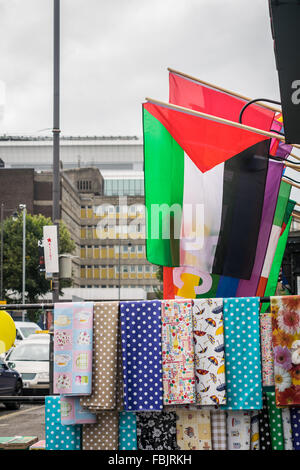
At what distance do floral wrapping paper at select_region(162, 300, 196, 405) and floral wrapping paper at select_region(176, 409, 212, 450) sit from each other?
0.79ft

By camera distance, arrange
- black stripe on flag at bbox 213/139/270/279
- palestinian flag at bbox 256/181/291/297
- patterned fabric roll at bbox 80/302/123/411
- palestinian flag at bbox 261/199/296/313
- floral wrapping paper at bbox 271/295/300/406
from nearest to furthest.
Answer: floral wrapping paper at bbox 271/295/300/406 < patterned fabric roll at bbox 80/302/123/411 < black stripe on flag at bbox 213/139/270/279 < palestinian flag at bbox 256/181/291/297 < palestinian flag at bbox 261/199/296/313

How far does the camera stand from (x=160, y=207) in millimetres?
7918

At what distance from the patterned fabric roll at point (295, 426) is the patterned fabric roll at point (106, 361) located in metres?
1.44

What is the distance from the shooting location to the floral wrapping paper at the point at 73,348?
17.6 feet

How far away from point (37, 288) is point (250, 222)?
56296 millimetres

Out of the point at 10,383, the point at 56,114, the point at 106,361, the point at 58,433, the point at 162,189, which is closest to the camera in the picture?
the point at 106,361

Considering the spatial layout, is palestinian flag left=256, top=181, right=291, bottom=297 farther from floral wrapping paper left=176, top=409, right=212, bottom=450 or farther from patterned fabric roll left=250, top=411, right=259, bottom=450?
floral wrapping paper left=176, top=409, right=212, bottom=450

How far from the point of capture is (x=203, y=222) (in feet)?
25.1

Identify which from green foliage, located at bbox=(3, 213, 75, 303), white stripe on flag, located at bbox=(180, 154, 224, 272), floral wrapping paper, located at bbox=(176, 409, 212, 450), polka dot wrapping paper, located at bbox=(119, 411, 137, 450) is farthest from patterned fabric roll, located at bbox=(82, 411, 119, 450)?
green foliage, located at bbox=(3, 213, 75, 303)

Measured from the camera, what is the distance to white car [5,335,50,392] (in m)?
19.5

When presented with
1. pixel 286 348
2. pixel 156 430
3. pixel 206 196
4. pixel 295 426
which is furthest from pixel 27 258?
pixel 286 348

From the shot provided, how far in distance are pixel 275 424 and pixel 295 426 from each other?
6.6 inches

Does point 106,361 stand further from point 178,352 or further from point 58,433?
point 58,433

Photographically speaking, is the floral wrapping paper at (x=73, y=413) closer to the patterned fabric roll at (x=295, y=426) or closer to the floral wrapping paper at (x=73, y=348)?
the floral wrapping paper at (x=73, y=348)
